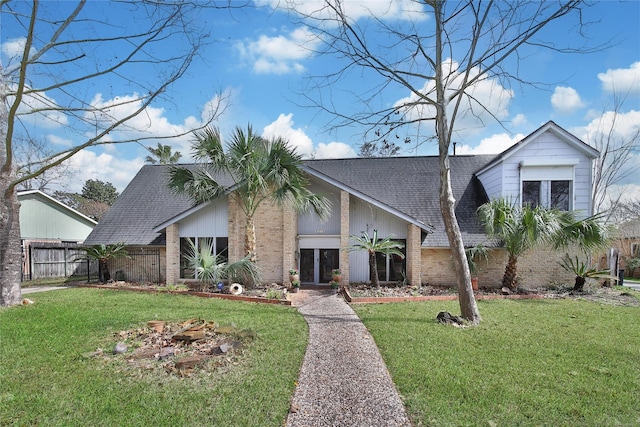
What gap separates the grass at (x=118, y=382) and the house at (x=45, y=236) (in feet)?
39.2

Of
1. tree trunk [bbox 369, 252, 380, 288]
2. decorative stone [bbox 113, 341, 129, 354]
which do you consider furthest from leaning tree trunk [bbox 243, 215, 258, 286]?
decorative stone [bbox 113, 341, 129, 354]

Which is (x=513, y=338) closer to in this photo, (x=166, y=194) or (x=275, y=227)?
(x=275, y=227)

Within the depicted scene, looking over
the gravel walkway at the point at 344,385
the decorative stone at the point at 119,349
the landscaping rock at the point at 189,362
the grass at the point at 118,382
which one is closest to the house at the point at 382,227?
the grass at the point at 118,382

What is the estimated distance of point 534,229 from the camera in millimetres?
11742

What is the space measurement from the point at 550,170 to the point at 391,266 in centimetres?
793

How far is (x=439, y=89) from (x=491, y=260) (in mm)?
8850

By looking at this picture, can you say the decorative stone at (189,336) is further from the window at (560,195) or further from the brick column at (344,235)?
the window at (560,195)

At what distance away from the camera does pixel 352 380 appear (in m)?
4.84

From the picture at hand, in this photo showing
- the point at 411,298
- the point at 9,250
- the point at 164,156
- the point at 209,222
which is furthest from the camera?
the point at 164,156

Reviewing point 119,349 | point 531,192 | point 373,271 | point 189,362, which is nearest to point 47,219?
point 119,349

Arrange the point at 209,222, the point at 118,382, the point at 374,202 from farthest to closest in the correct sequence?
the point at 209,222
the point at 374,202
the point at 118,382

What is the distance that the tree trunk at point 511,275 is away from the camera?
42.2ft

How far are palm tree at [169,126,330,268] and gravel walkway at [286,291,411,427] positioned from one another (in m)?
6.43

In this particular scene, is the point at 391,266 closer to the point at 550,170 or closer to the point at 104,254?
the point at 550,170
